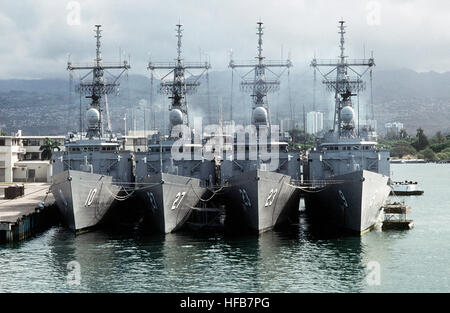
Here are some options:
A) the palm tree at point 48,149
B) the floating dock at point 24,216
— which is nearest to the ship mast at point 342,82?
the floating dock at point 24,216

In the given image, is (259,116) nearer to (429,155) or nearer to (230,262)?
(230,262)

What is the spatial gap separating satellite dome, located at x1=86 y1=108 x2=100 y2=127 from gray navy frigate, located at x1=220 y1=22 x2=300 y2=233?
1006 cm

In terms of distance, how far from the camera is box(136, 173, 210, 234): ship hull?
1275 inches

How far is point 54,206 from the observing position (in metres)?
42.5

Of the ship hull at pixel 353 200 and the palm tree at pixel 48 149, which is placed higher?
the palm tree at pixel 48 149

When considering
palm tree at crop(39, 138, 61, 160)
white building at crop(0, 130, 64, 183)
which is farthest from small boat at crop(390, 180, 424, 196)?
palm tree at crop(39, 138, 61, 160)

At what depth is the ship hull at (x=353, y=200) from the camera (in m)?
32.0

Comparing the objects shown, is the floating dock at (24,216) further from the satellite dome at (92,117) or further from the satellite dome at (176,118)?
the satellite dome at (176,118)

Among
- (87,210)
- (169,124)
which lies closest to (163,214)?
(87,210)

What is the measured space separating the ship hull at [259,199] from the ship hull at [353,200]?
2320 millimetres

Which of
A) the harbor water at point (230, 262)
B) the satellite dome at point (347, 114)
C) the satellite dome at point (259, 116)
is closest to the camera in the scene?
the harbor water at point (230, 262)

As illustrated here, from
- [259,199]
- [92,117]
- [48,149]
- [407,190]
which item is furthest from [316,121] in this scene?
[259,199]

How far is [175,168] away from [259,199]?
30.3 feet
